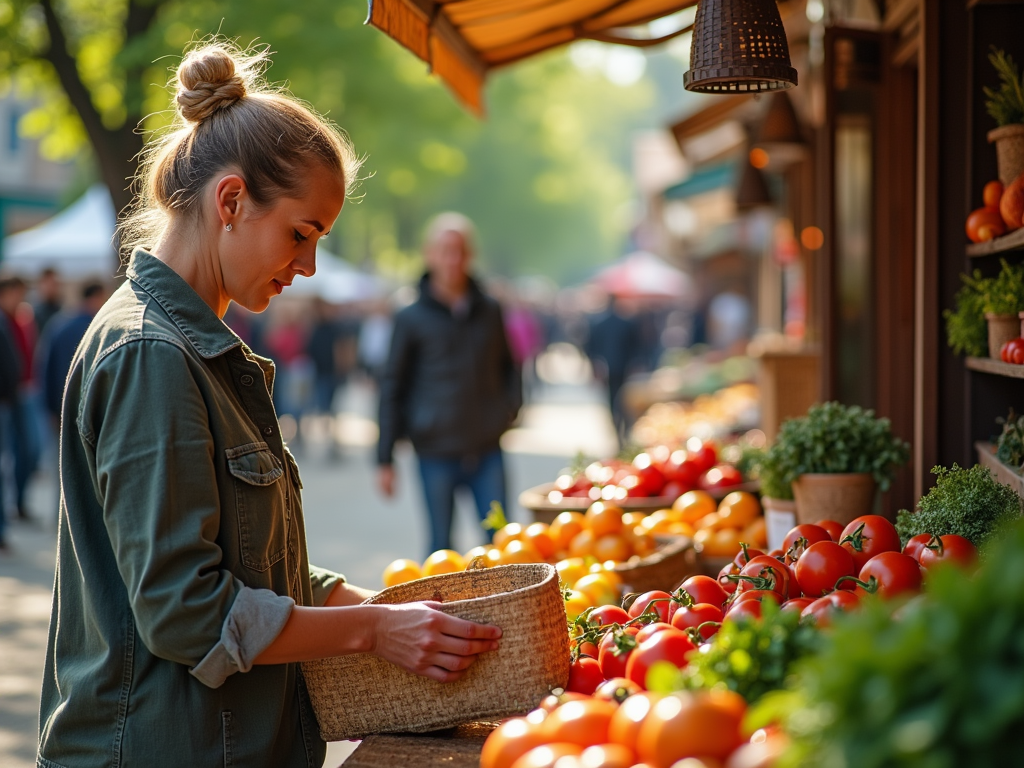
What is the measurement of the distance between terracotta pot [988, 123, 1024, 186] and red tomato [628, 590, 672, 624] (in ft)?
5.52

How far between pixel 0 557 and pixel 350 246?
29.5 m

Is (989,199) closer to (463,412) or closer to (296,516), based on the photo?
(296,516)

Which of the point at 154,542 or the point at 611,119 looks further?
the point at 611,119

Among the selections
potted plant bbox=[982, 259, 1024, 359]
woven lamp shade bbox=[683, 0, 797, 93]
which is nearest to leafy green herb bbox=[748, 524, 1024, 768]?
woven lamp shade bbox=[683, 0, 797, 93]

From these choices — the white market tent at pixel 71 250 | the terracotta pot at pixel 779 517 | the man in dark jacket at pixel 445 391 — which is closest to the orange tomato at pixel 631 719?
the terracotta pot at pixel 779 517

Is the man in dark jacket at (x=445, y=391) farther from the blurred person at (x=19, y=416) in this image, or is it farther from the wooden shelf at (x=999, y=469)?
the blurred person at (x=19, y=416)

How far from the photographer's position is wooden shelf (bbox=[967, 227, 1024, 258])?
2.90 m

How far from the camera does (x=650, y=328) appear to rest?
23.7 m

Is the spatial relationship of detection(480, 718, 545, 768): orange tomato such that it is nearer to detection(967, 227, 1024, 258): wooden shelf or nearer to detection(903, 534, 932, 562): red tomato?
detection(903, 534, 932, 562): red tomato

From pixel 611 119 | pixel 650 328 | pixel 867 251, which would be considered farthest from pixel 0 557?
pixel 611 119

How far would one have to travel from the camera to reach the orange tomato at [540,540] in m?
3.92

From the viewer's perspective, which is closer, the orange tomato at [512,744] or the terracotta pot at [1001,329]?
the orange tomato at [512,744]

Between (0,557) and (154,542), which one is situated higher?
(154,542)

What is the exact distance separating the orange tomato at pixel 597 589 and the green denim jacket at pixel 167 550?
1143mm
